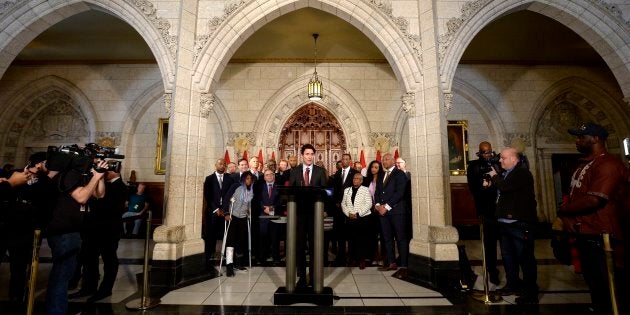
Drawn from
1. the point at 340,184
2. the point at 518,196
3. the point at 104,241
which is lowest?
the point at 104,241

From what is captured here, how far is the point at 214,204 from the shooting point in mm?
4605

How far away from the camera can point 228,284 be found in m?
3.66

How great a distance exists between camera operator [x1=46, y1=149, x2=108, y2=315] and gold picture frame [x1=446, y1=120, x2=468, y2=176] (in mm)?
7692

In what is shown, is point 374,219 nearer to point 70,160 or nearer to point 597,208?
point 597,208

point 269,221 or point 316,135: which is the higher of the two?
point 316,135

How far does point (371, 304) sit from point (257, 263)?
2.24 meters

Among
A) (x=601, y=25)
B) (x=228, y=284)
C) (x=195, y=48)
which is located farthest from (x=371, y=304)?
(x=601, y=25)

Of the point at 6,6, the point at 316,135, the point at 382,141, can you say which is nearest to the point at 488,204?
the point at 382,141

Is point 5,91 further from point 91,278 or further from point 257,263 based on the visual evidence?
point 257,263

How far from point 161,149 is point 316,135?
4207 mm

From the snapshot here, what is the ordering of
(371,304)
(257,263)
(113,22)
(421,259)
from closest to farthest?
(371,304) < (421,259) < (257,263) < (113,22)

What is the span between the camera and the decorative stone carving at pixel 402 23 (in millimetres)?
4277

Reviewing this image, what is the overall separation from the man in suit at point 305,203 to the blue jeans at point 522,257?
6.53ft

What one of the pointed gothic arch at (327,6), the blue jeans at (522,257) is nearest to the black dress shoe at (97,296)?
the pointed gothic arch at (327,6)
